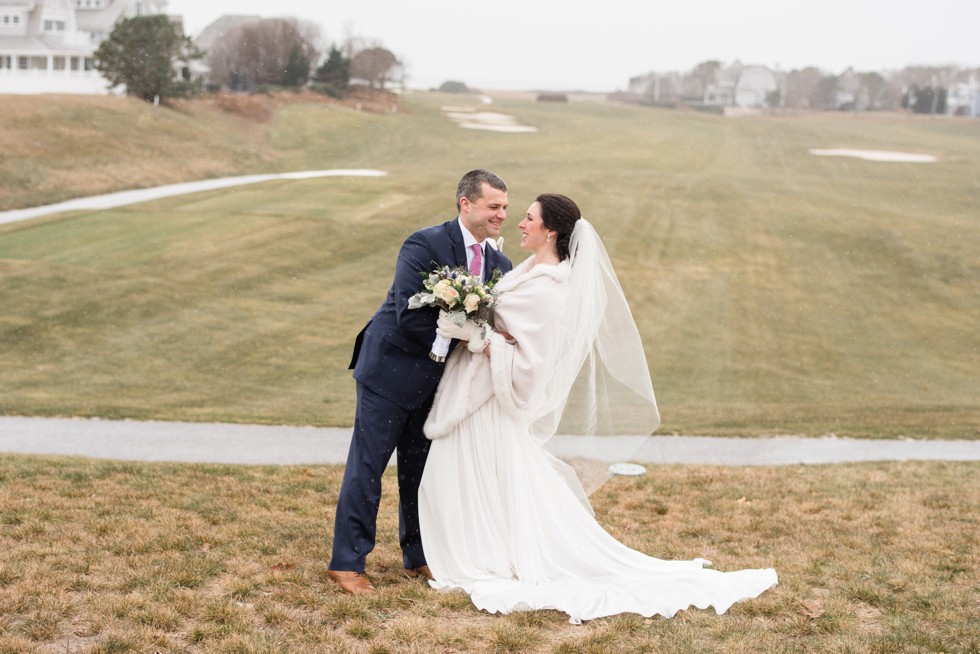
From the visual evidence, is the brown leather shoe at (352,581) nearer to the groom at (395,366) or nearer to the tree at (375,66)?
the groom at (395,366)

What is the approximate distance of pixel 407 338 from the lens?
4.94 m

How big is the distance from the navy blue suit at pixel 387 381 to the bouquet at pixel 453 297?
9cm

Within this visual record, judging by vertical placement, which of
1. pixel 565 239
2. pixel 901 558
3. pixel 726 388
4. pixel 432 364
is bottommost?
pixel 726 388

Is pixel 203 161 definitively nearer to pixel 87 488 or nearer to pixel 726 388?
pixel 726 388

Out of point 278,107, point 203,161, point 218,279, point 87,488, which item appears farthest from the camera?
point 278,107

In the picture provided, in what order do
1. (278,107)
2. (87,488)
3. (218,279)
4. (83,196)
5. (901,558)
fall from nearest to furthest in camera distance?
(901,558)
(87,488)
(218,279)
(83,196)
(278,107)

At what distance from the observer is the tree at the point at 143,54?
109 ft

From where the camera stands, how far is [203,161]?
2903cm

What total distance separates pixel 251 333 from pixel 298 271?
3.80 meters

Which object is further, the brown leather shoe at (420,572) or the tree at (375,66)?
the tree at (375,66)

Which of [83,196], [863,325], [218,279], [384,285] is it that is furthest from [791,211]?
[83,196]

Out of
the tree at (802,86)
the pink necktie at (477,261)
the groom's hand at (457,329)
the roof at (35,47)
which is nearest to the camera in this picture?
the groom's hand at (457,329)

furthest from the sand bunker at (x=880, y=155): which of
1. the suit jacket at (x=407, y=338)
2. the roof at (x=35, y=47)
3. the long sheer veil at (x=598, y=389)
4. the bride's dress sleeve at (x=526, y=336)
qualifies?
the suit jacket at (x=407, y=338)

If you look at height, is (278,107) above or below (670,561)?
above
